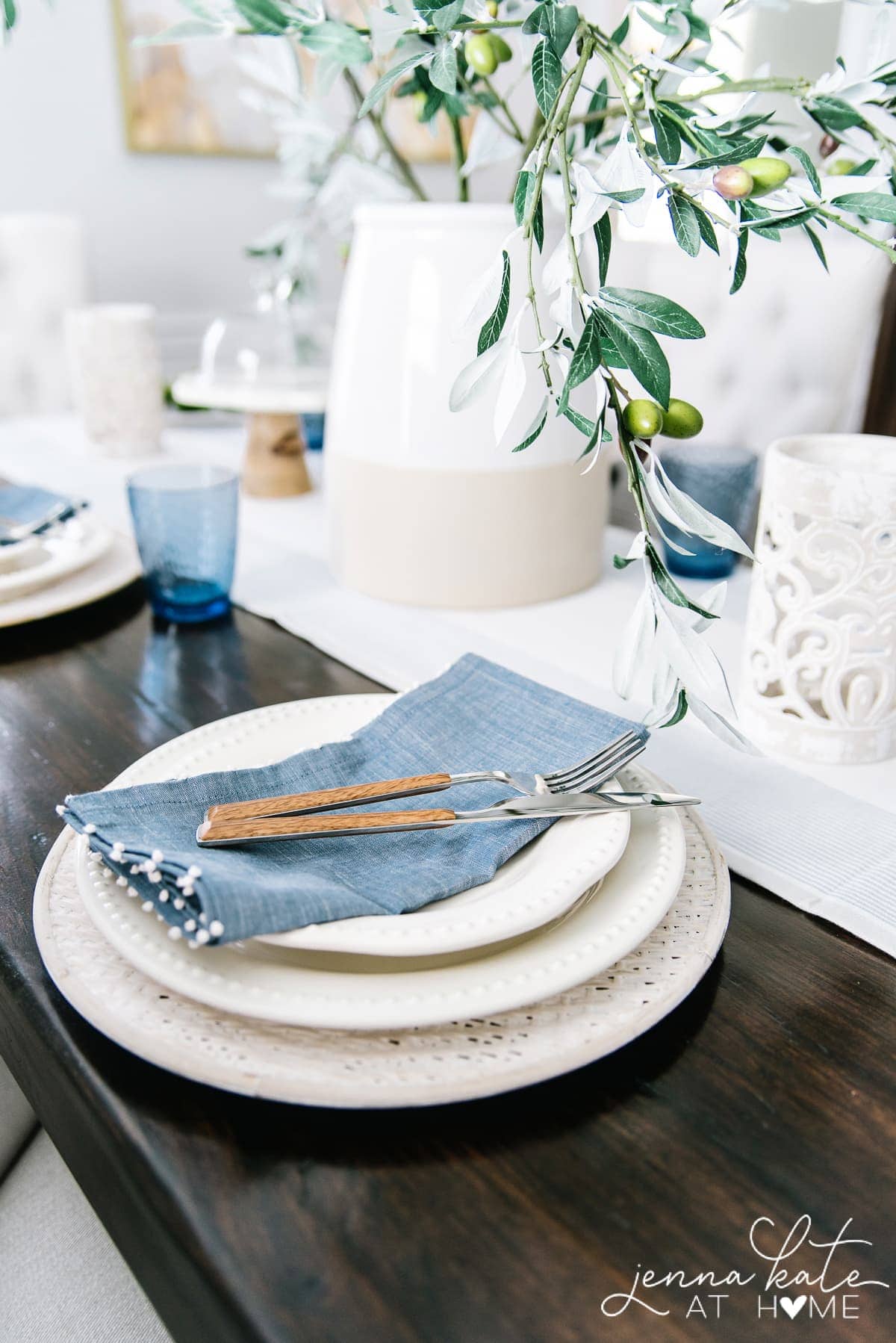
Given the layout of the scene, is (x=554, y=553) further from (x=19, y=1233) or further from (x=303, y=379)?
(x=19, y=1233)

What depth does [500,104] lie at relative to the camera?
0.75 metres

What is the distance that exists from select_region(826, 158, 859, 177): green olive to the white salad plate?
24.9 inches

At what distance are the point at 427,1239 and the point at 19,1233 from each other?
353 mm

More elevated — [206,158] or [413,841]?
[206,158]

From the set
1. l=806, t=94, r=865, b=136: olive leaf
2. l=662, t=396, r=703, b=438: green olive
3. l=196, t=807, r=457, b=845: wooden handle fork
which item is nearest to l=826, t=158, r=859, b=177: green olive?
l=806, t=94, r=865, b=136: olive leaf

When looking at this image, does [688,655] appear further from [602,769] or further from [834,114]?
[834,114]

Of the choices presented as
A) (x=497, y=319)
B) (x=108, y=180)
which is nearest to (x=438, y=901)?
(x=497, y=319)

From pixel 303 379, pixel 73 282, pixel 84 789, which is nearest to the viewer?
pixel 84 789

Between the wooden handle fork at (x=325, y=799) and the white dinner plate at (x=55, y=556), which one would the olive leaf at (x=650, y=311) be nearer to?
the wooden handle fork at (x=325, y=799)

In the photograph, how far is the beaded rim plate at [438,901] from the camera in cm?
37

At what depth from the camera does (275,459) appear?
1.20 metres

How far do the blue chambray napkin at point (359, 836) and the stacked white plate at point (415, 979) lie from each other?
1cm

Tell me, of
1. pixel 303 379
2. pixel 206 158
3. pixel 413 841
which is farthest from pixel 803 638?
pixel 206 158

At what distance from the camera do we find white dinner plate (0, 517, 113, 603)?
831 millimetres
